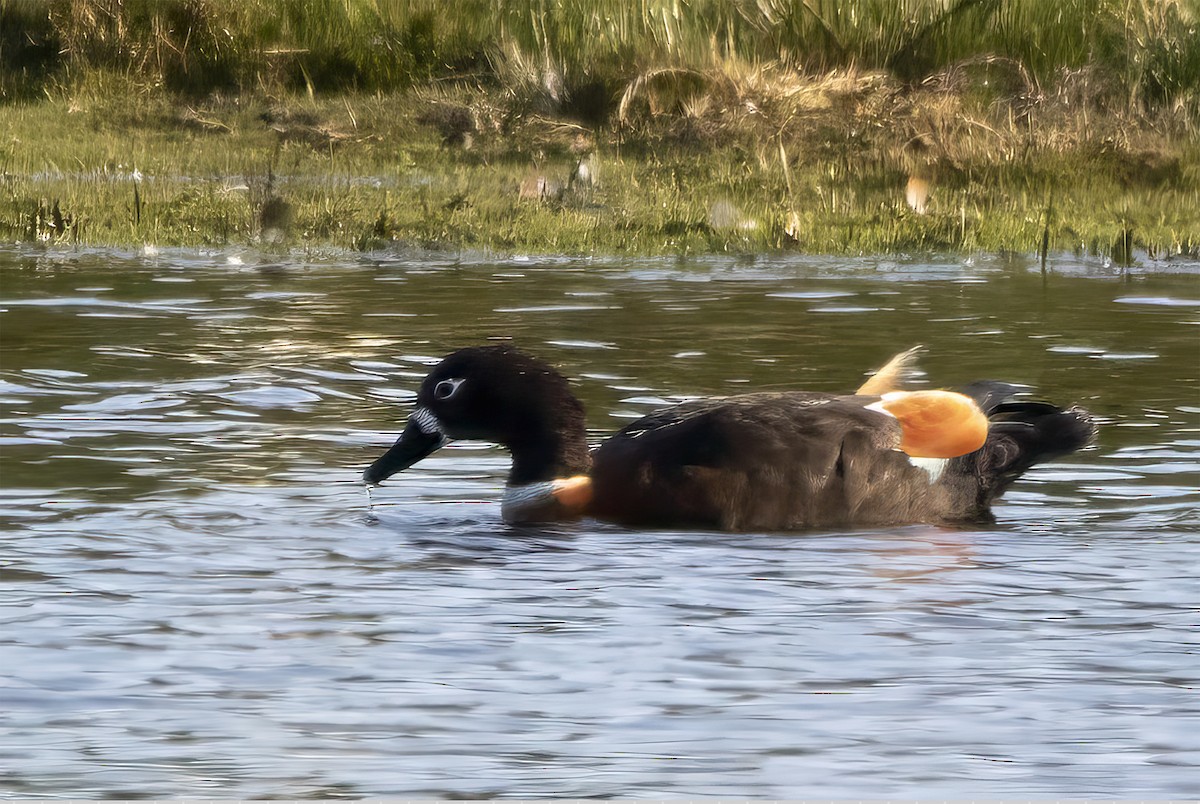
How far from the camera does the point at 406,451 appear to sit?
7668 mm

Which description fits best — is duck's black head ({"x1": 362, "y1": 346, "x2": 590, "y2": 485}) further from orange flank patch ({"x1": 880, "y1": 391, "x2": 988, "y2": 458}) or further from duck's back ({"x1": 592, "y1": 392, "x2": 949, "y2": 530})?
orange flank patch ({"x1": 880, "y1": 391, "x2": 988, "y2": 458})

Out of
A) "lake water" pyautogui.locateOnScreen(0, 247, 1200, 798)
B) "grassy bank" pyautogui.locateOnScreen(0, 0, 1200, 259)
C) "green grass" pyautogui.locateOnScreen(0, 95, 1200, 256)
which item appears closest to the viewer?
"lake water" pyautogui.locateOnScreen(0, 247, 1200, 798)

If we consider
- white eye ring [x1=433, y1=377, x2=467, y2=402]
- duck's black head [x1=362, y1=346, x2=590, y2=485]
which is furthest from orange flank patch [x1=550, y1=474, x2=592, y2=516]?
white eye ring [x1=433, y1=377, x2=467, y2=402]

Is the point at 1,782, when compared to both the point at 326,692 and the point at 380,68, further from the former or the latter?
the point at 380,68

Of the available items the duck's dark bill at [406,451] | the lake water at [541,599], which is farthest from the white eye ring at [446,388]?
the lake water at [541,599]

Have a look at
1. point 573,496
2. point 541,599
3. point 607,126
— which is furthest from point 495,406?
point 607,126

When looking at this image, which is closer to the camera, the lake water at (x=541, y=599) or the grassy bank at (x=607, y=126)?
the lake water at (x=541, y=599)

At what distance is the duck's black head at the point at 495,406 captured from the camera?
768 cm

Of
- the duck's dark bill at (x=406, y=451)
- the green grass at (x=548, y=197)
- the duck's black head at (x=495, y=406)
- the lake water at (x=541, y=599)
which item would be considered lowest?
the lake water at (x=541, y=599)

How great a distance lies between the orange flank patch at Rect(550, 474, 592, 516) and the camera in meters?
7.45

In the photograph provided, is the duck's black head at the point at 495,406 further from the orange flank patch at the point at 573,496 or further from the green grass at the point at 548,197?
the green grass at the point at 548,197

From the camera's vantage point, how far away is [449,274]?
1374 centimetres

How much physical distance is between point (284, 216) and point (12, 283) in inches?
93.8

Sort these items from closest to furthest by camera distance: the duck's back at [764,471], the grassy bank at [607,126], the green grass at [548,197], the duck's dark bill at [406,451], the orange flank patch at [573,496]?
the duck's back at [764,471]
the orange flank patch at [573,496]
the duck's dark bill at [406,451]
the green grass at [548,197]
the grassy bank at [607,126]
